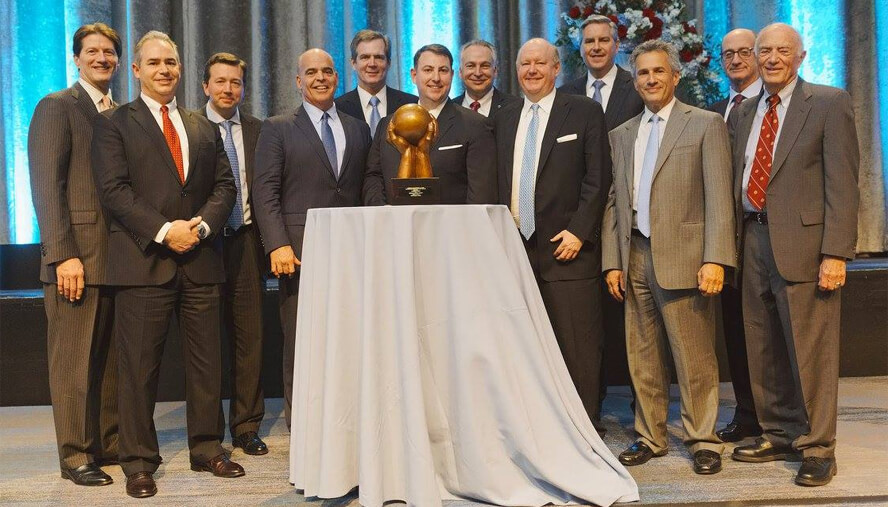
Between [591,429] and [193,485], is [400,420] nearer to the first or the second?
[591,429]

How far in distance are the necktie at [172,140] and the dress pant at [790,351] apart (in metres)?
2.26

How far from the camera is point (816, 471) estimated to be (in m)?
3.23

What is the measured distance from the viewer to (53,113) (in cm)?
361

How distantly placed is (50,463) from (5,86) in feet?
10.7

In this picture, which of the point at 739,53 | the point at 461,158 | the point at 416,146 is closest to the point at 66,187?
the point at 416,146

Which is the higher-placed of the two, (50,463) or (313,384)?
(313,384)

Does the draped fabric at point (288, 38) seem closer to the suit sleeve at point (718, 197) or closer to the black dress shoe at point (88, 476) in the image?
the suit sleeve at point (718, 197)

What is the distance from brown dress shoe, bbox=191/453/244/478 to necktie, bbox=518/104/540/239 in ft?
5.00

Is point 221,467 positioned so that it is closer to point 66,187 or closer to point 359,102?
point 66,187

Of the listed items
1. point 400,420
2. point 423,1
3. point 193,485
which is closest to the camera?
point 400,420

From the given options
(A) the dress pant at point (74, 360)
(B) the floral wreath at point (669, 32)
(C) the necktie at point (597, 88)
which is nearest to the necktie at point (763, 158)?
(C) the necktie at point (597, 88)

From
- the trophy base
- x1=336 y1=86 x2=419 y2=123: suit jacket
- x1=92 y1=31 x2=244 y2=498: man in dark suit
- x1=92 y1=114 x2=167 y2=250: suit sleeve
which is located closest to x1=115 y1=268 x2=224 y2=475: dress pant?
x1=92 y1=31 x2=244 y2=498: man in dark suit

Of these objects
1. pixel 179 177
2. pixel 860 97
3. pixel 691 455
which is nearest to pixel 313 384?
pixel 179 177

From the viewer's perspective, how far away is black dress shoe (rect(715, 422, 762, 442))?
3.96 meters
